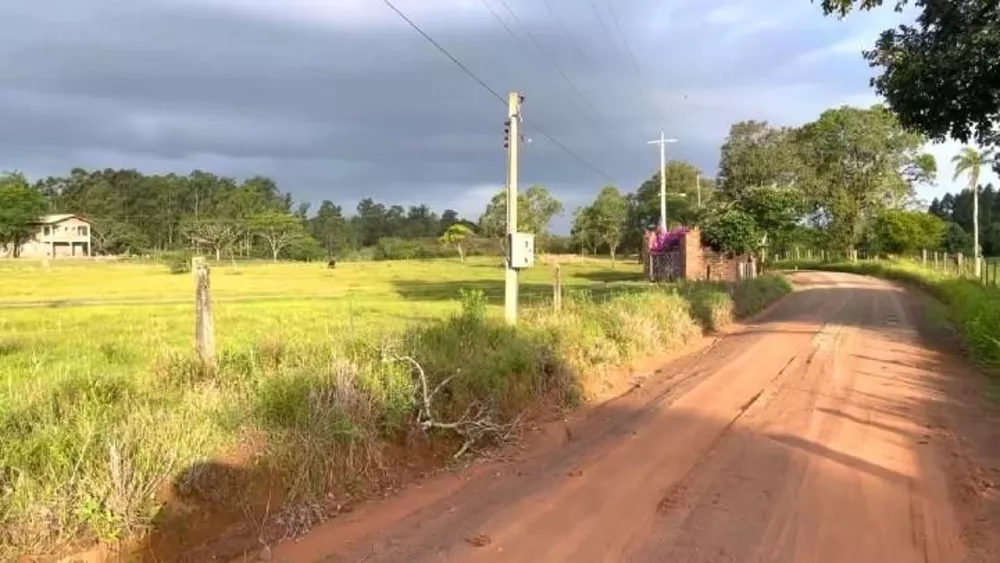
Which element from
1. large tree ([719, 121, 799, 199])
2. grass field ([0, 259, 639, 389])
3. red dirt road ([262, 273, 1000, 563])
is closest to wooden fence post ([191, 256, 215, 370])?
grass field ([0, 259, 639, 389])

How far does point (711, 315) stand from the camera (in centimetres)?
2136

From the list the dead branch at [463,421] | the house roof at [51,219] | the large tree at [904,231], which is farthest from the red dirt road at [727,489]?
the house roof at [51,219]

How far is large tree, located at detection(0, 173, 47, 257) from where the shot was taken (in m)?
103

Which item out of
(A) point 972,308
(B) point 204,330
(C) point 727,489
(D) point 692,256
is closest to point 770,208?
(D) point 692,256

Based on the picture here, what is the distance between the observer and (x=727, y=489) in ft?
22.5

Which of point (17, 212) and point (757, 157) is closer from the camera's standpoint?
point (757, 157)

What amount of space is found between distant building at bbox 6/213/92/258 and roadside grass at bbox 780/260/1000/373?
107 m

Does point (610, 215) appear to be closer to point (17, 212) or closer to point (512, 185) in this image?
point (17, 212)

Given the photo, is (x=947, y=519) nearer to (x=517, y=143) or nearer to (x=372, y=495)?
(x=372, y=495)

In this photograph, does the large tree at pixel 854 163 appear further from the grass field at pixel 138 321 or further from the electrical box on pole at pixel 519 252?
the electrical box on pole at pixel 519 252

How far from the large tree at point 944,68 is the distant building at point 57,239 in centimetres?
11573

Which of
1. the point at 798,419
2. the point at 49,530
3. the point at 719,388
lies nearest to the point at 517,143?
the point at 719,388

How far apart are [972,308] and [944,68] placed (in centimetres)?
762

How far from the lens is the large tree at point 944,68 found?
49.6ft
